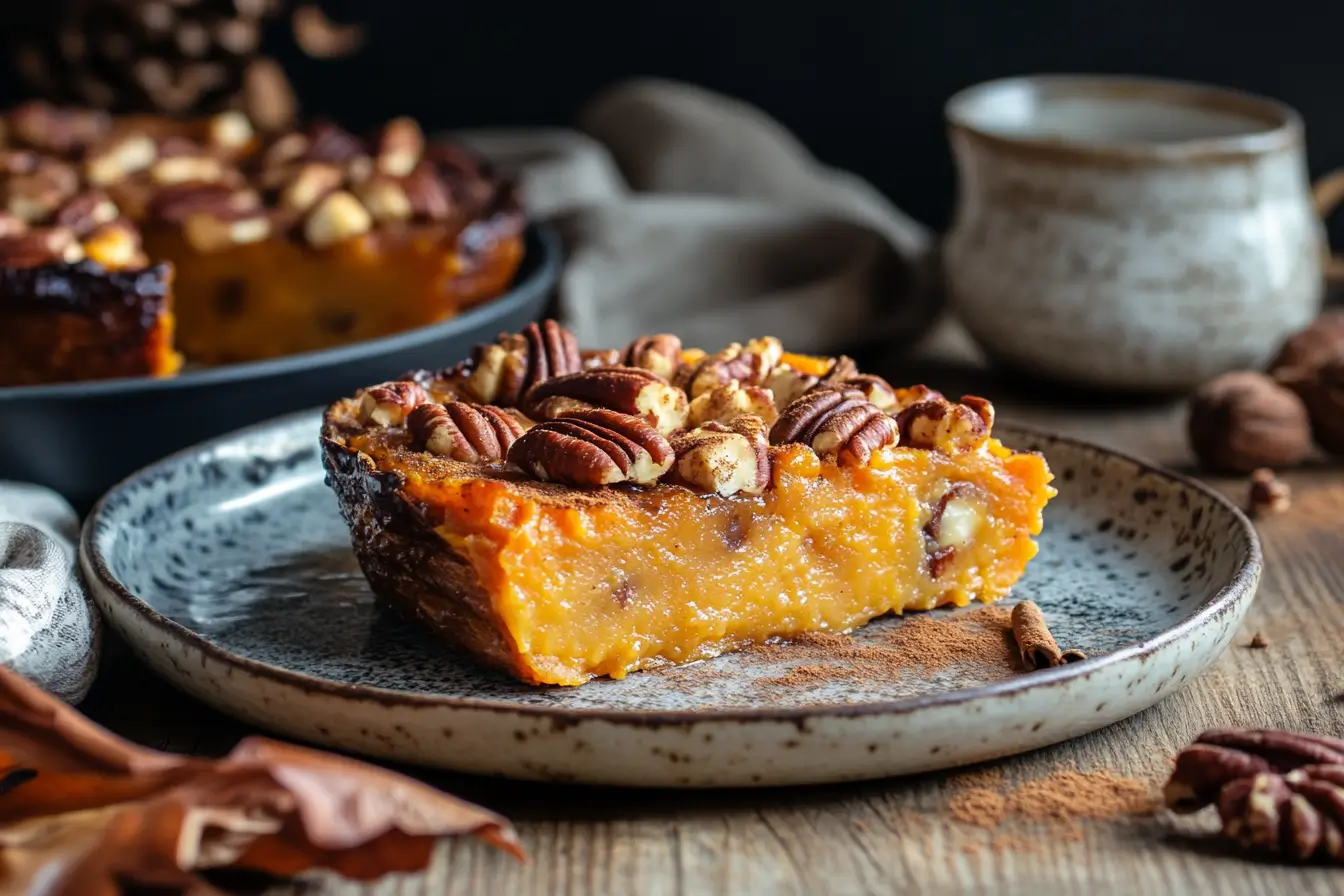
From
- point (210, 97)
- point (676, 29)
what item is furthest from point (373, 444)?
point (676, 29)

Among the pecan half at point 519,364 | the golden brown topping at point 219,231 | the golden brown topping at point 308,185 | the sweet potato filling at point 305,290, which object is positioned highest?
the pecan half at point 519,364

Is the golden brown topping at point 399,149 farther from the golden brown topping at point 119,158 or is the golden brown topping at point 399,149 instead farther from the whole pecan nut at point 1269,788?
the whole pecan nut at point 1269,788

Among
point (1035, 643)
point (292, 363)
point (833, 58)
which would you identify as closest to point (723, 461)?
point (1035, 643)

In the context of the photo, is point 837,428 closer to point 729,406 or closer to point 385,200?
point 729,406

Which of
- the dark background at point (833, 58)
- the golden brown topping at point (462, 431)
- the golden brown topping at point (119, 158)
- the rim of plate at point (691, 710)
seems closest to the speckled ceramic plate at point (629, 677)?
the rim of plate at point (691, 710)

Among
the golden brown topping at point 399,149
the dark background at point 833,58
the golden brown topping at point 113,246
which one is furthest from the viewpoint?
the dark background at point 833,58
